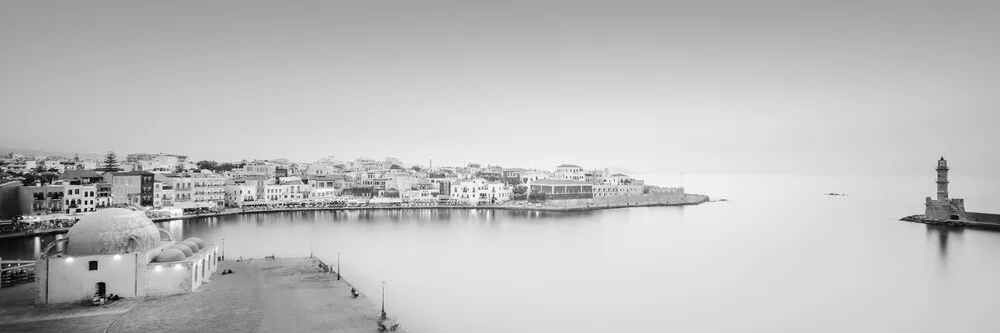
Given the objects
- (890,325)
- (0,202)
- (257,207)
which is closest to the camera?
(890,325)

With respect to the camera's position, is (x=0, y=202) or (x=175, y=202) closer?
(x=0, y=202)

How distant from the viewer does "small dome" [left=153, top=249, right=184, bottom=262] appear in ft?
46.4

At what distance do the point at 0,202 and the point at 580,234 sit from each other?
3524cm

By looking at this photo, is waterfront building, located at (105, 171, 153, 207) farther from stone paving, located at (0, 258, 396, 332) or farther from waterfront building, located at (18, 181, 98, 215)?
stone paving, located at (0, 258, 396, 332)

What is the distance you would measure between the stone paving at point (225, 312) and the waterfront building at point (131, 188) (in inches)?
1107

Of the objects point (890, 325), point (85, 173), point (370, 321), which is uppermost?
point (85, 173)

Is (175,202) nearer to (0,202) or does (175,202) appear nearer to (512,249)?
(0,202)

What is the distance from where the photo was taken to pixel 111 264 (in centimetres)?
1343

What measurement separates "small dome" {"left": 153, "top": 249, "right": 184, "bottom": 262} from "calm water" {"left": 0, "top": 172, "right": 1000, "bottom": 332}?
5.67 meters

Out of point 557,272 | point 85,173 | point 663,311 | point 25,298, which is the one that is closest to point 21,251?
point 25,298

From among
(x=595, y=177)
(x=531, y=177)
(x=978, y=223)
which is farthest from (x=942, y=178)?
(x=531, y=177)

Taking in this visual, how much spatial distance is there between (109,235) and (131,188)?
29969mm

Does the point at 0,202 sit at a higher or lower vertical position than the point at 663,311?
higher

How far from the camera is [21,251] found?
78.2 feet
